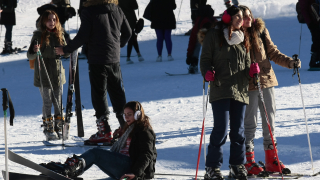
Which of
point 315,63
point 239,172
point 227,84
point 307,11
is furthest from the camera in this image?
point 315,63

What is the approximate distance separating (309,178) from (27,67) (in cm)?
895

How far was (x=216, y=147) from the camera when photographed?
4129 mm

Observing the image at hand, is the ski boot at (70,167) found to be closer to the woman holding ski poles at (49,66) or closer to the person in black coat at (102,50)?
the person in black coat at (102,50)

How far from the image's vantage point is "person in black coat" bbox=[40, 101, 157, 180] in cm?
403

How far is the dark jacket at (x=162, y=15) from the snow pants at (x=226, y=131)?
23.3ft

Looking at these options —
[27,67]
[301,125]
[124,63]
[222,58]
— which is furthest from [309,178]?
[27,67]

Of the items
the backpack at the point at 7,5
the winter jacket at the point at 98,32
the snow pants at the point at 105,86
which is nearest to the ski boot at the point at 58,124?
the snow pants at the point at 105,86

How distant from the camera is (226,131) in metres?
4.12

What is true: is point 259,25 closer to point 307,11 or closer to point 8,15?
point 307,11

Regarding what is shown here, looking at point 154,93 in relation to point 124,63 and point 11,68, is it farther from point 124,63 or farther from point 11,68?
point 11,68

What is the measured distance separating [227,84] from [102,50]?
73.2 inches

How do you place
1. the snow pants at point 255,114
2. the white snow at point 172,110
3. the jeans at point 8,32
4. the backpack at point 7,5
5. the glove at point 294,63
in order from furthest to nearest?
the backpack at point 7,5, the jeans at point 8,32, the white snow at point 172,110, the snow pants at point 255,114, the glove at point 294,63

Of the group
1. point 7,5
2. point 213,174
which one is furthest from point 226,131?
point 7,5

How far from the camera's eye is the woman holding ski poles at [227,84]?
4066 mm
